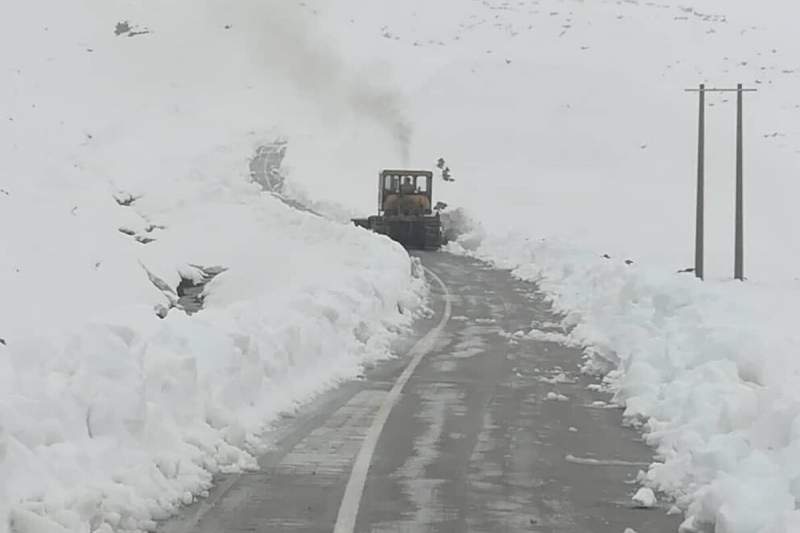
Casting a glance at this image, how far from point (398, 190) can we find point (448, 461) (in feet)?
103

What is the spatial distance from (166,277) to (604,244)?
20.2 m

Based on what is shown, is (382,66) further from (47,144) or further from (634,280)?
(634,280)

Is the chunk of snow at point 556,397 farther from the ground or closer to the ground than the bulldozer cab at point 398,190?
closer to the ground

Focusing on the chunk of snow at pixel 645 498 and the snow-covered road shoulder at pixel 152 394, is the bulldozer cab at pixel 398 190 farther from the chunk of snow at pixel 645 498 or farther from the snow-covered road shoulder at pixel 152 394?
the chunk of snow at pixel 645 498

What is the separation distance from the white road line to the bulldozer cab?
74.1 feet

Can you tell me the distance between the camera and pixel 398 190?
40438 millimetres

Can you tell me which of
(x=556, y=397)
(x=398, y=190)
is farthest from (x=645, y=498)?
(x=398, y=190)

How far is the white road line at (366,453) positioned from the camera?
748 centimetres

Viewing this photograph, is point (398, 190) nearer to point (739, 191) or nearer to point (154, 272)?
point (739, 191)

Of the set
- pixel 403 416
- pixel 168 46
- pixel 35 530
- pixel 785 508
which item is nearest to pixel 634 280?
pixel 403 416

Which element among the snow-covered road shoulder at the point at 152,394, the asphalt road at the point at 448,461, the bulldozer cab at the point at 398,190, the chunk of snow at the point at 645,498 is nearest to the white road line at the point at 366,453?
the asphalt road at the point at 448,461

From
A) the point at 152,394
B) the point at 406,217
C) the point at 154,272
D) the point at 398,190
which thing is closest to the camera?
A: the point at 152,394

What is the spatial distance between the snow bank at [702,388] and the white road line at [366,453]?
86.8 inches

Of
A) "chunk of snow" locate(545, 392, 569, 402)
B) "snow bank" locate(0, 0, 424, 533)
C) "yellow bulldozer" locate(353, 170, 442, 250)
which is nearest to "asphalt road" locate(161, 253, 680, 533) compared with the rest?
"chunk of snow" locate(545, 392, 569, 402)
